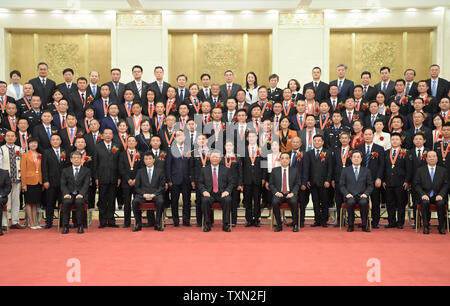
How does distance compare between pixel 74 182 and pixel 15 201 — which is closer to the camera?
pixel 74 182

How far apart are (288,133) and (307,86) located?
5.45 ft

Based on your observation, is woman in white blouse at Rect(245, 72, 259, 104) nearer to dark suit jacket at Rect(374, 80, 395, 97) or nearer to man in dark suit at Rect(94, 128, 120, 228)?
dark suit jacket at Rect(374, 80, 395, 97)

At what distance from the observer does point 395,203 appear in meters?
7.55

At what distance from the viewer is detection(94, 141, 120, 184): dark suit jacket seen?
746 centimetres

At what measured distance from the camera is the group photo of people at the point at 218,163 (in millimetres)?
7285

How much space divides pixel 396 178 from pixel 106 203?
14.8ft

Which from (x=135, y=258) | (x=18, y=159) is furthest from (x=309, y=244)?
(x=18, y=159)

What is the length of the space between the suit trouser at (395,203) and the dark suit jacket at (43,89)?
6197mm

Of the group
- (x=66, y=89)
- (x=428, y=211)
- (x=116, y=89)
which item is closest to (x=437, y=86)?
(x=428, y=211)

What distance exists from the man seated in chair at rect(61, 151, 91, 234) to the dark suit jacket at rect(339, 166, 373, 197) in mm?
3873

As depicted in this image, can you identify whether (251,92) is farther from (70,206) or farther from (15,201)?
(15,201)

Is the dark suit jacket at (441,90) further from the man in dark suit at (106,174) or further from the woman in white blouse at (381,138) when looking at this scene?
the man in dark suit at (106,174)

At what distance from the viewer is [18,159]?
7.48m

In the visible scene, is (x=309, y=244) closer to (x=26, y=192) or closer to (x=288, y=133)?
(x=288, y=133)
